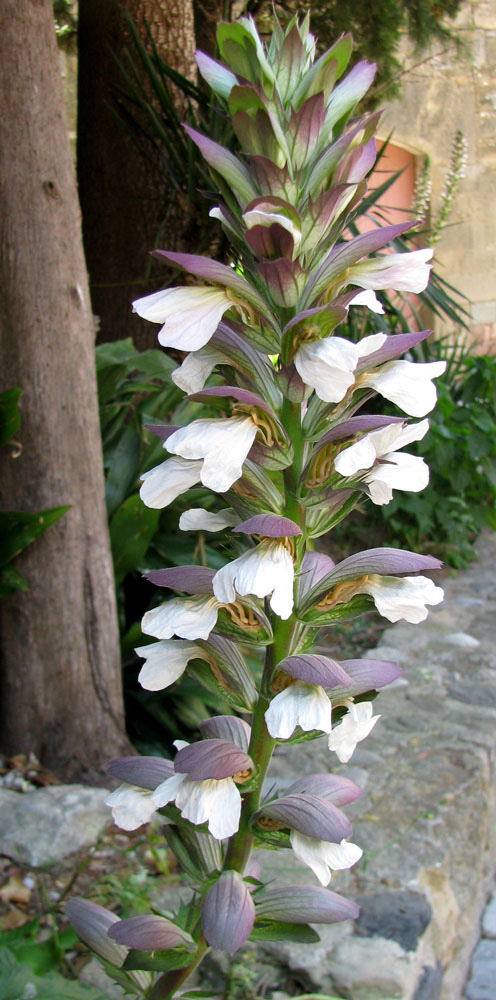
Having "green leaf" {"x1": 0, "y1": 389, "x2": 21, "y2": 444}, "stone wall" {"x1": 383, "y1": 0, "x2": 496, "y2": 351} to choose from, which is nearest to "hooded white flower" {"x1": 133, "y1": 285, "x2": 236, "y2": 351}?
"green leaf" {"x1": 0, "y1": 389, "x2": 21, "y2": 444}

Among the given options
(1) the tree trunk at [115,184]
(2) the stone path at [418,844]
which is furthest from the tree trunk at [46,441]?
(1) the tree trunk at [115,184]

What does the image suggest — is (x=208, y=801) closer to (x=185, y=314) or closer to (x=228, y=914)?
(x=228, y=914)

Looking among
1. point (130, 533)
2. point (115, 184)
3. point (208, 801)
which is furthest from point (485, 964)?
point (115, 184)

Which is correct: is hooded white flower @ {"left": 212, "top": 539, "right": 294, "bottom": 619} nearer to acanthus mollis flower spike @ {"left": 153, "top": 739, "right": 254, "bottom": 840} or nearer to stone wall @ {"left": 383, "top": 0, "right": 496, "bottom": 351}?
acanthus mollis flower spike @ {"left": 153, "top": 739, "right": 254, "bottom": 840}

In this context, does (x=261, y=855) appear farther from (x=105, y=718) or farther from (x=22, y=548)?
(x=22, y=548)

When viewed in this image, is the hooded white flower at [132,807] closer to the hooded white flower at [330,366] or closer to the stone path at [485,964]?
the hooded white flower at [330,366]

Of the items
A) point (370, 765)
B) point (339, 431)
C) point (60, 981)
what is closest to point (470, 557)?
point (370, 765)

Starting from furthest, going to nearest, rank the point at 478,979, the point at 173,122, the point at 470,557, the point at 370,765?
the point at 470,557 → the point at 173,122 → the point at 370,765 → the point at 478,979
